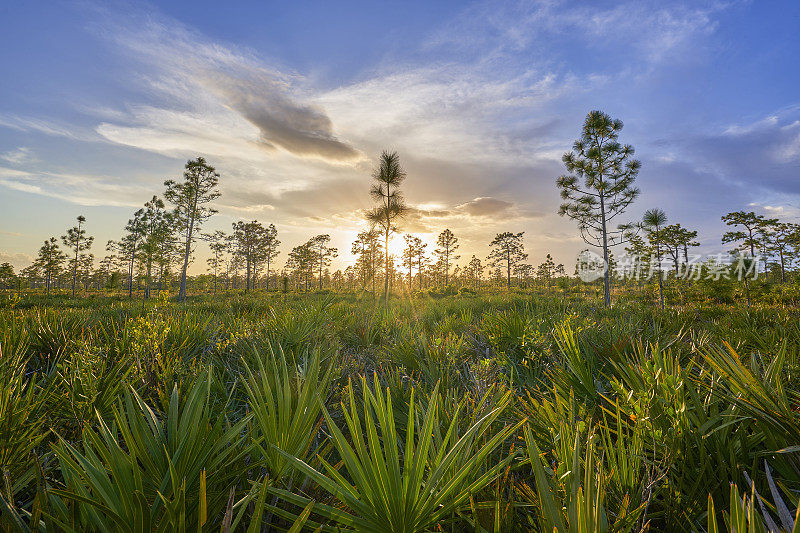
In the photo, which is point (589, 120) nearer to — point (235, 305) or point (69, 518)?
point (235, 305)

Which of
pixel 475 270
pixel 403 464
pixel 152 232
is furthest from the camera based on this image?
pixel 475 270

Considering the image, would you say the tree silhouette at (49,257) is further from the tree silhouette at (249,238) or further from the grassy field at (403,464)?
the grassy field at (403,464)

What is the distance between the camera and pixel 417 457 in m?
0.94

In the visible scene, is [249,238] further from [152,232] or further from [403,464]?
[403,464]

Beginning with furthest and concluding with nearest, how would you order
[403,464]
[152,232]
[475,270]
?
[475,270]
[152,232]
[403,464]

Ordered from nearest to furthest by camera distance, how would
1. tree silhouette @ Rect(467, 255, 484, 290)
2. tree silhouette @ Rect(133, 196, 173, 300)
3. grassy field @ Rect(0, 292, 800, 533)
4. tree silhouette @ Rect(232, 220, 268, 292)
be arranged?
grassy field @ Rect(0, 292, 800, 533)
tree silhouette @ Rect(133, 196, 173, 300)
tree silhouette @ Rect(232, 220, 268, 292)
tree silhouette @ Rect(467, 255, 484, 290)

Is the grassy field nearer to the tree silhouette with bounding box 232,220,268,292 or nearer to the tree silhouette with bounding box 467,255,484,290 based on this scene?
the tree silhouette with bounding box 232,220,268,292

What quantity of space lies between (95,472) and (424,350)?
2768mm

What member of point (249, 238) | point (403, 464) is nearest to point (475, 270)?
point (249, 238)

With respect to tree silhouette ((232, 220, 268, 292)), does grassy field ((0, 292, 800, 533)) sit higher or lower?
lower

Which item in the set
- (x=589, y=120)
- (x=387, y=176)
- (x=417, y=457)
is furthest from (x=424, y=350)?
(x=589, y=120)

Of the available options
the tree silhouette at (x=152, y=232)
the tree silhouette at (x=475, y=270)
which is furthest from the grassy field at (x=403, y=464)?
the tree silhouette at (x=475, y=270)

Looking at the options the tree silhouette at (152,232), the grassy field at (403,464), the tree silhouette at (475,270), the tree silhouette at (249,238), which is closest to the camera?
the grassy field at (403,464)

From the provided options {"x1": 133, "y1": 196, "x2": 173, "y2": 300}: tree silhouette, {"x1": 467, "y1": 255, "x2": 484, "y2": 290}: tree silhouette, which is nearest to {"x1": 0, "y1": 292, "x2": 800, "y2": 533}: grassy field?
{"x1": 133, "y1": 196, "x2": 173, "y2": 300}: tree silhouette
